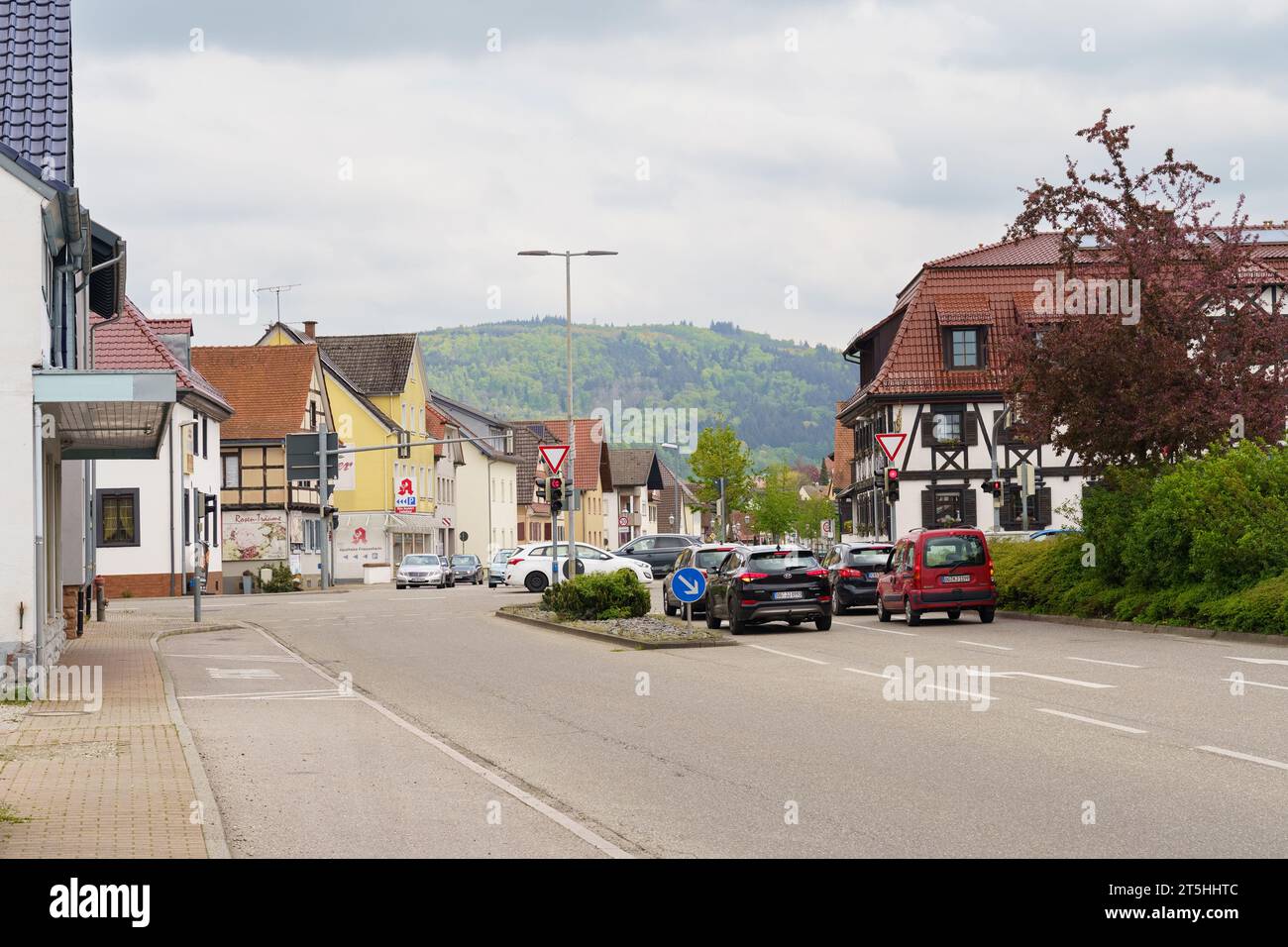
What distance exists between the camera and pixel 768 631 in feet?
102

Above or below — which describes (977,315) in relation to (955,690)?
above

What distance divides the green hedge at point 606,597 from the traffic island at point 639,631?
0.23m

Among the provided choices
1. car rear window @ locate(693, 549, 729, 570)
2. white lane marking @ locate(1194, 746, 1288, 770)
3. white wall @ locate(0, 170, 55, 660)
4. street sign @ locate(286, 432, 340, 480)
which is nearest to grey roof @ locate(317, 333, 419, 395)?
street sign @ locate(286, 432, 340, 480)

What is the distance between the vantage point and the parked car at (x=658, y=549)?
6284cm

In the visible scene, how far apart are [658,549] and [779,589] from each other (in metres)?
34.3

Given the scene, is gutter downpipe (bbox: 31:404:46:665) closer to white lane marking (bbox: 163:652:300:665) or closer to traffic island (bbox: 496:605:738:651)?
white lane marking (bbox: 163:652:300:665)

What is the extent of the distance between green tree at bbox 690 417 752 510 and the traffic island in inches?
2936

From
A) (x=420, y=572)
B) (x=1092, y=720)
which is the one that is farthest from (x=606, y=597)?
(x=420, y=572)

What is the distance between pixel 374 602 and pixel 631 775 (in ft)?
123

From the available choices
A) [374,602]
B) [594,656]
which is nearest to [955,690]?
[594,656]

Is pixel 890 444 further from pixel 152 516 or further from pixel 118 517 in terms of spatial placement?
pixel 118 517

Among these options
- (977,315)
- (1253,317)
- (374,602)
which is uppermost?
(977,315)

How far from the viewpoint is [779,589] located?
2964 centimetres
